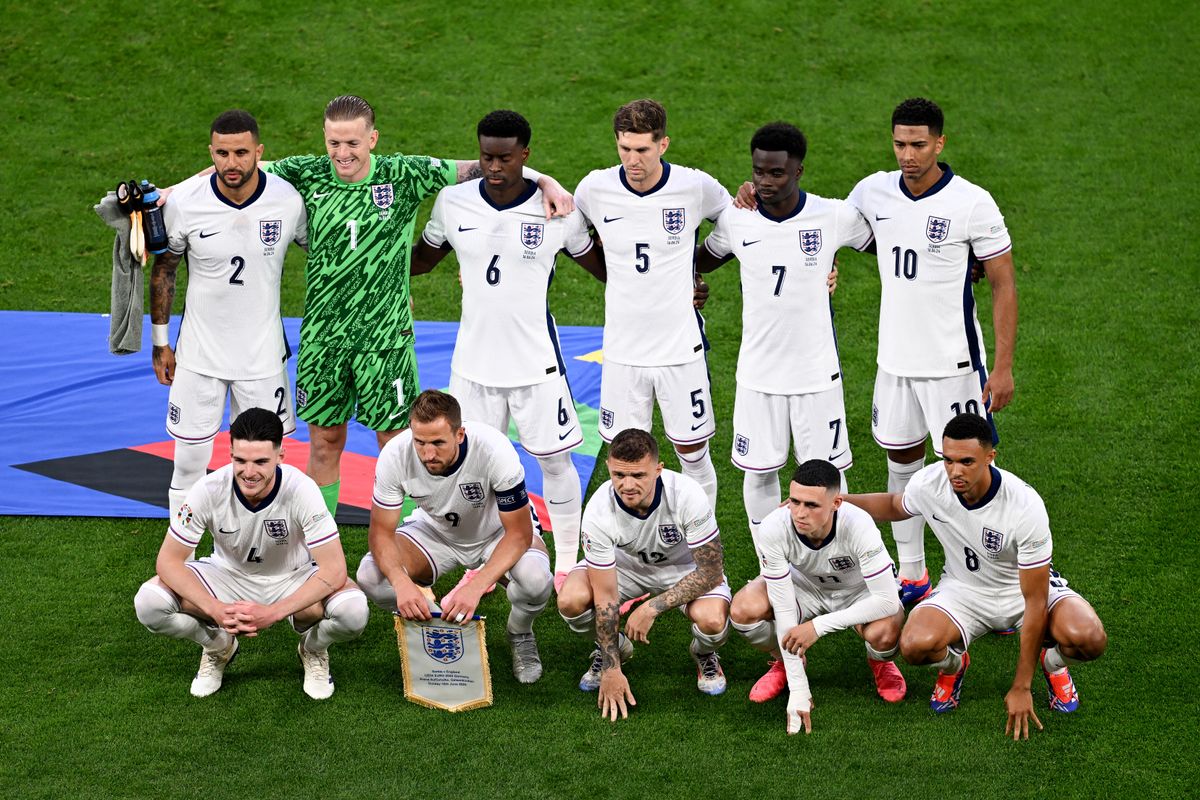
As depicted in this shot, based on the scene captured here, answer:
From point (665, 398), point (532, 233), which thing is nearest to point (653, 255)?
point (532, 233)

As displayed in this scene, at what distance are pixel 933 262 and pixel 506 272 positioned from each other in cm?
177

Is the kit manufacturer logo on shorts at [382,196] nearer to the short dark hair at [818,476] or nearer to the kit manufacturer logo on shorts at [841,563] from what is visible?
the short dark hair at [818,476]

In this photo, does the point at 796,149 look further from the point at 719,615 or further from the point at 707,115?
the point at 707,115

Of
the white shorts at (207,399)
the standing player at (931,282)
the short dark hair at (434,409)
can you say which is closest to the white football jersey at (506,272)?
the short dark hair at (434,409)

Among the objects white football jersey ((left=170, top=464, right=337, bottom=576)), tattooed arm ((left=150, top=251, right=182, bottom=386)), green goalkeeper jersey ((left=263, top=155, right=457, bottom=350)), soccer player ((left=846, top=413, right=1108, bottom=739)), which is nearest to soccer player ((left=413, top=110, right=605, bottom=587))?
green goalkeeper jersey ((left=263, top=155, right=457, bottom=350))

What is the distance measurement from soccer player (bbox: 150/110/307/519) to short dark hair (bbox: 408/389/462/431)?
3.33ft

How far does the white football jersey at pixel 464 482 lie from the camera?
5910 mm

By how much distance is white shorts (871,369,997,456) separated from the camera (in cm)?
624

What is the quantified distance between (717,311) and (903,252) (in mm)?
3306

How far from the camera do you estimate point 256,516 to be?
5.75 metres

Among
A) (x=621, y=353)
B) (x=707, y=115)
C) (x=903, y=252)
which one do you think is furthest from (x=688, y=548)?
(x=707, y=115)

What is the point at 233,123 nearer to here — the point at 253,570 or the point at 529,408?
the point at 529,408

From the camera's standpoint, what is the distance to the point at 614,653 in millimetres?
5652

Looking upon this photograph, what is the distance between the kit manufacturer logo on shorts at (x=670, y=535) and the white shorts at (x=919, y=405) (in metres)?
1.12
